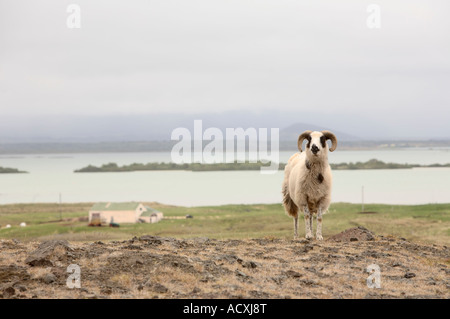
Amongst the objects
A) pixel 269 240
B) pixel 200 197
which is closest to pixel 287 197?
A: pixel 269 240

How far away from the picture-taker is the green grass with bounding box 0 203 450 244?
3638 centimetres

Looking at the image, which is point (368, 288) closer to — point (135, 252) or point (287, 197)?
point (135, 252)

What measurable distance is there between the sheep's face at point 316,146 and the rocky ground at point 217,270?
2.81 m

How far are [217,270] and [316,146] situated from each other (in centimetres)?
613

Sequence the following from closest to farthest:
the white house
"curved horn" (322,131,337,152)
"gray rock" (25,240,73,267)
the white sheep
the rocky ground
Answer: the rocky ground → "gray rock" (25,240,73,267) → the white sheep → "curved horn" (322,131,337,152) → the white house

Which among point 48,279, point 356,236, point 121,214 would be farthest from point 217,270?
point 121,214

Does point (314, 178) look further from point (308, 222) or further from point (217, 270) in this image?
point (217, 270)

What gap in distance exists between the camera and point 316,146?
650 inches

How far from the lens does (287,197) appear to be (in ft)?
66.2

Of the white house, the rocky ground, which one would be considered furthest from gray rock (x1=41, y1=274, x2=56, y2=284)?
the white house

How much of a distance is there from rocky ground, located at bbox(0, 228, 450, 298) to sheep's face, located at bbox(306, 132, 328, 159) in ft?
9.23

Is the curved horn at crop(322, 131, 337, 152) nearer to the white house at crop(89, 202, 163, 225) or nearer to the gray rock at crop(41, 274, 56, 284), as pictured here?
the gray rock at crop(41, 274, 56, 284)

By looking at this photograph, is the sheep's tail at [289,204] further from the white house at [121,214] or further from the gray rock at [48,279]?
the white house at [121,214]
